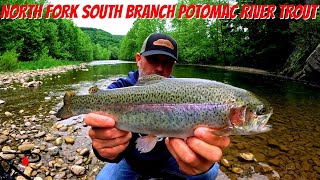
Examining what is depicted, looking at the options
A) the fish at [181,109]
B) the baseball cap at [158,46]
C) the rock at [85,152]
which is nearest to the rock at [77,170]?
the rock at [85,152]

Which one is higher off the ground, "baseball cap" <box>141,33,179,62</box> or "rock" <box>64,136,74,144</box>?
"baseball cap" <box>141,33,179,62</box>

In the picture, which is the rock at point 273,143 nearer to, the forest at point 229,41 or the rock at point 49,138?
the rock at point 49,138

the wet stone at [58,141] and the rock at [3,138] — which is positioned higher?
the wet stone at [58,141]

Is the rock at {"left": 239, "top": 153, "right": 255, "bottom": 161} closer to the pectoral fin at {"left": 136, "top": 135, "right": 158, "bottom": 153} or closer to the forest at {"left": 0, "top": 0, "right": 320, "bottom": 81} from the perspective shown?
the pectoral fin at {"left": 136, "top": 135, "right": 158, "bottom": 153}

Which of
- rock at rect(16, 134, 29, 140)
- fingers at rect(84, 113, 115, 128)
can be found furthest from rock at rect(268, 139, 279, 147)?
rock at rect(16, 134, 29, 140)

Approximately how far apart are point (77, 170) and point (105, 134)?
284 cm

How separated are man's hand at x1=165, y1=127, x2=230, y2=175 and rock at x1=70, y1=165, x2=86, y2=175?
122 inches

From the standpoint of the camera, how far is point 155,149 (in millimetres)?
3219

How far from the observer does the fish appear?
Result: 200 centimetres

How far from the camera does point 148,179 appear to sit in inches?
130

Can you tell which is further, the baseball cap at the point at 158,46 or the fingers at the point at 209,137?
the baseball cap at the point at 158,46

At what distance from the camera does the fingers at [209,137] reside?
187cm

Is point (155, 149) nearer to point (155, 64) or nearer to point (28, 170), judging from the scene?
point (155, 64)

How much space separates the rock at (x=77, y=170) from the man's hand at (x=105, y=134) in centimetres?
246
